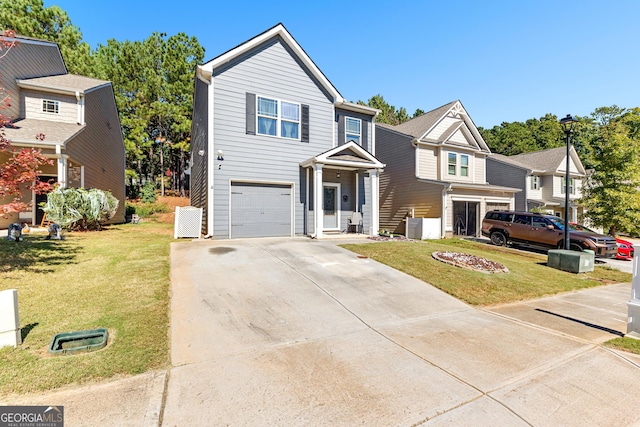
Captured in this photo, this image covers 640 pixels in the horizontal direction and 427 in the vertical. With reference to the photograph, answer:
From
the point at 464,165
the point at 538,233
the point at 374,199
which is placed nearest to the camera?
the point at 374,199

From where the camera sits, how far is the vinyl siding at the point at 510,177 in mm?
21781

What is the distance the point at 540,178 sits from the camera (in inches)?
944

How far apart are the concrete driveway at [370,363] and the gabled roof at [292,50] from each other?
8300 mm

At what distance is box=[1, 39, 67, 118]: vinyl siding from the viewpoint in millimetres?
12602

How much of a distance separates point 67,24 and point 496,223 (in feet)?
125

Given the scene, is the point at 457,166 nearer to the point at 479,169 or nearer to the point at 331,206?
the point at 479,169

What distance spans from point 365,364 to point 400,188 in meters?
16.2

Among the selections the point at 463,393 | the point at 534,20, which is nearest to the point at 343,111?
the point at 534,20

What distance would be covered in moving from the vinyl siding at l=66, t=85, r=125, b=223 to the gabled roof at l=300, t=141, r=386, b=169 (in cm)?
1059

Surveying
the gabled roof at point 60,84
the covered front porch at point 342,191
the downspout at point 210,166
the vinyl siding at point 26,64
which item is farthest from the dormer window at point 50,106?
the covered front porch at point 342,191

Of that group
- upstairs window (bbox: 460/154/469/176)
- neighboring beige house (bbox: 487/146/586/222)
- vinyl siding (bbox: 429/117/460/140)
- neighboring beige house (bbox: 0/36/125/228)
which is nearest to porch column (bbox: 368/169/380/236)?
vinyl siding (bbox: 429/117/460/140)

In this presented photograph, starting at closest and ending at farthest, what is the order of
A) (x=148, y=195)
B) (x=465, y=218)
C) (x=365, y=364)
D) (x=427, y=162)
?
(x=365, y=364) → (x=427, y=162) → (x=465, y=218) → (x=148, y=195)

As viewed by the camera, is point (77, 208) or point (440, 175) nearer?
point (77, 208)

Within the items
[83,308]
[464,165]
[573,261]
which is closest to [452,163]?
[464,165]
